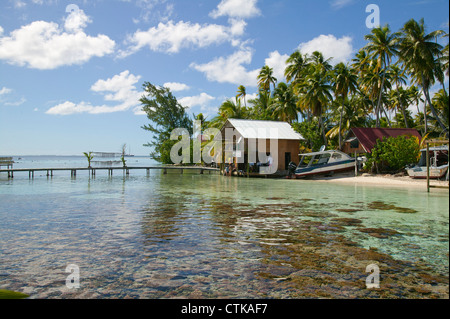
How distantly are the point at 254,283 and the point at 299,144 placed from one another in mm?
24660

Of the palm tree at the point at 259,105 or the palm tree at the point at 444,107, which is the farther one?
the palm tree at the point at 259,105

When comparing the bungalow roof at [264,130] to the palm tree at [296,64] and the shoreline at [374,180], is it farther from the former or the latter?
the palm tree at [296,64]

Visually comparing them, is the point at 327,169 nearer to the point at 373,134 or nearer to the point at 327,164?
the point at 327,164

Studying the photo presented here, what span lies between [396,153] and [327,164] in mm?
4903

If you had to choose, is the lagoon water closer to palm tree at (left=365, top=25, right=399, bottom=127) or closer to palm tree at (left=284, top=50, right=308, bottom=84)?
palm tree at (left=365, top=25, right=399, bottom=127)

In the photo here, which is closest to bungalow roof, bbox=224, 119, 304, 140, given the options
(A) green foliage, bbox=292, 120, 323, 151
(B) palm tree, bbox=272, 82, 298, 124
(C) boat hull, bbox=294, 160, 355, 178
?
(A) green foliage, bbox=292, 120, 323, 151

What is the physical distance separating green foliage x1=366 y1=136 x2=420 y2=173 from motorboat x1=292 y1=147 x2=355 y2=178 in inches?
79.9

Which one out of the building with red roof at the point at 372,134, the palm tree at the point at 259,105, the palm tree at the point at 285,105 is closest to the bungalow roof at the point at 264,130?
the building with red roof at the point at 372,134

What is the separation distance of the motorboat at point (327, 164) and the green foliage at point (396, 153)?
203cm

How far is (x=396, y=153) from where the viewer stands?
21.9m

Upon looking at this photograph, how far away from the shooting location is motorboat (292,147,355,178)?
24797 millimetres

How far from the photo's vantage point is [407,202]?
1099cm

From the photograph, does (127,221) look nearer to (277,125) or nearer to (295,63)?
(277,125)

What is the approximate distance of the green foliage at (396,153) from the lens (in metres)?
21.7
